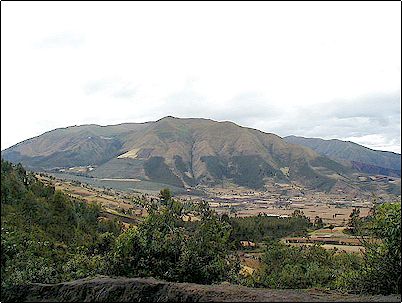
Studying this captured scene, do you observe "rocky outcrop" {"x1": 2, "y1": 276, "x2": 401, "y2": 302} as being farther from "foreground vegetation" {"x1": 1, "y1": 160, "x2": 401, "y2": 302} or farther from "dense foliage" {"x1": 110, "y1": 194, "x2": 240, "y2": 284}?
"dense foliage" {"x1": 110, "y1": 194, "x2": 240, "y2": 284}

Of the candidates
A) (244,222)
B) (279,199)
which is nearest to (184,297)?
(244,222)

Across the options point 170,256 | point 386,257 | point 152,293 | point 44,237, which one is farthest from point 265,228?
point 152,293

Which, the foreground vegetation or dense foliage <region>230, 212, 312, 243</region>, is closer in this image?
the foreground vegetation

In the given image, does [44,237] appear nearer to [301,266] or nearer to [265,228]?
[301,266]

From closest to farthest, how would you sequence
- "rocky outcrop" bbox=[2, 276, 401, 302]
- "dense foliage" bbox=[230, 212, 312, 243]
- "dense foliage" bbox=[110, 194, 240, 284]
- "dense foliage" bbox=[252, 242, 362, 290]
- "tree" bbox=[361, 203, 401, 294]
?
1. "rocky outcrop" bbox=[2, 276, 401, 302]
2. "tree" bbox=[361, 203, 401, 294]
3. "dense foliage" bbox=[110, 194, 240, 284]
4. "dense foliage" bbox=[252, 242, 362, 290]
5. "dense foliage" bbox=[230, 212, 312, 243]

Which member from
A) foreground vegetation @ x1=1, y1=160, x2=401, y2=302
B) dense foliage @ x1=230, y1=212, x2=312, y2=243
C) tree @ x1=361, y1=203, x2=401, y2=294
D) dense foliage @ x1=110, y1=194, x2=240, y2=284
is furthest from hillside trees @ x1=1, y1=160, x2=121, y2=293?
dense foliage @ x1=230, y1=212, x2=312, y2=243

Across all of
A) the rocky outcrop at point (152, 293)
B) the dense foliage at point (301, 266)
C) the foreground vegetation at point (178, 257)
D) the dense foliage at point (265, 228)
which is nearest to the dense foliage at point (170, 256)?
the foreground vegetation at point (178, 257)

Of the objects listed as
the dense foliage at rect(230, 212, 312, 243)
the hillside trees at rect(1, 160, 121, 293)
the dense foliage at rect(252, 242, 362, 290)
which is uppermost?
the hillside trees at rect(1, 160, 121, 293)

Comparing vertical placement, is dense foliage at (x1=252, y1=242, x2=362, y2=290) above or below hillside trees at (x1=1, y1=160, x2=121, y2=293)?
below

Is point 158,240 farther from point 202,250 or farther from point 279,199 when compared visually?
point 279,199

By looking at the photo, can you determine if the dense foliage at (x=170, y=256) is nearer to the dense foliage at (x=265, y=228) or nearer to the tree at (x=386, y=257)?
the tree at (x=386, y=257)

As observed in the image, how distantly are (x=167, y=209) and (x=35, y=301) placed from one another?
36.8ft

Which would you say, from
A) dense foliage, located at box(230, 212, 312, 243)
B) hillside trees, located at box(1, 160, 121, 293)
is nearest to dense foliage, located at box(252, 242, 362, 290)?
hillside trees, located at box(1, 160, 121, 293)

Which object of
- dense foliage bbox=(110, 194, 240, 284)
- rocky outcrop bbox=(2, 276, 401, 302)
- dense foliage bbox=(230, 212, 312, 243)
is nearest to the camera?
rocky outcrop bbox=(2, 276, 401, 302)
